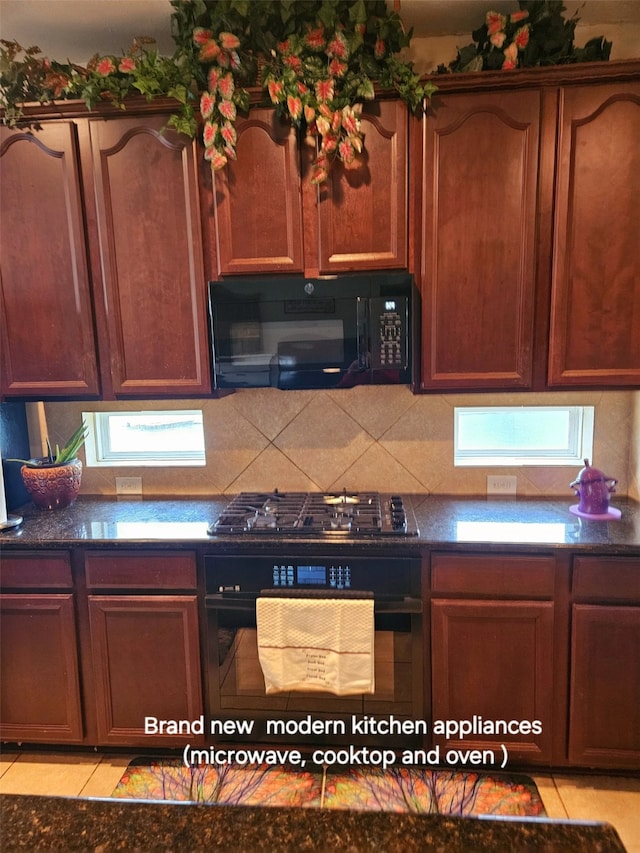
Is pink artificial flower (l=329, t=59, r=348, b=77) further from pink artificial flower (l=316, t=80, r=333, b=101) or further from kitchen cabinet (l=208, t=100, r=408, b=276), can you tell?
kitchen cabinet (l=208, t=100, r=408, b=276)

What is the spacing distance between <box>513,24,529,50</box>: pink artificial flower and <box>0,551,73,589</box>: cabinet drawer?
7.92 ft

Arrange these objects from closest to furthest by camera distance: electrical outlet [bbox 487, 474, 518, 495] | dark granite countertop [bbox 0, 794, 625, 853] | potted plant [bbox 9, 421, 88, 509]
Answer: dark granite countertop [bbox 0, 794, 625, 853], potted plant [bbox 9, 421, 88, 509], electrical outlet [bbox 487, 474, 518, 495]

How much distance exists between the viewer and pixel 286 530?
1875 millimetres

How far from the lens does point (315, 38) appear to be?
1.73 m

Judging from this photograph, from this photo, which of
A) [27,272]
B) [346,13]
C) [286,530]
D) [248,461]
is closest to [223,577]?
[286,530]

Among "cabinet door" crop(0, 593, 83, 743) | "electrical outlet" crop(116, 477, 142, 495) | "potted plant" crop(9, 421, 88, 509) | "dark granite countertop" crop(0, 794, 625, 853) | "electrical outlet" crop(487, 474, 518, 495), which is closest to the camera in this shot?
"dark granite countertop" crop(0, 794, 625, 853)

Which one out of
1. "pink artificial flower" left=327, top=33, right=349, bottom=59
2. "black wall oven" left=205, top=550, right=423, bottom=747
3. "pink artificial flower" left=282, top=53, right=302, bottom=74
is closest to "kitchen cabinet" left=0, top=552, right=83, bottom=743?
"black wall oven" left=205, top=550, right=423, bottom=747

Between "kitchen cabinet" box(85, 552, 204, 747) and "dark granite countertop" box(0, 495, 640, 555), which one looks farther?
"kitchen cabinet" box(85, 552, 204, 747)

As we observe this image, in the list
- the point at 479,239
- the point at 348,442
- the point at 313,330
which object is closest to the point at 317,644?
the point at 348,442

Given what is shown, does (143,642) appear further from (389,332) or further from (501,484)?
(501,484)

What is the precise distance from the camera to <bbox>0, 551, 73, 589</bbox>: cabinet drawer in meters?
1.90

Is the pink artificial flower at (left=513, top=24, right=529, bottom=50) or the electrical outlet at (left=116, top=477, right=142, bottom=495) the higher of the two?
the pink artificial flower at (left=513, top=24, right=529, bottom=50)

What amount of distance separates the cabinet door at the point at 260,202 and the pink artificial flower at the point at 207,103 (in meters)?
0.11

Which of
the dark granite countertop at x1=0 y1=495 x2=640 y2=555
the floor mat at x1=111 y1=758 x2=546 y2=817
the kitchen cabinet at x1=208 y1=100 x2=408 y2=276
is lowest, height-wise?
the floor mat at x1=111 y1=758 x2=546 y2=817
